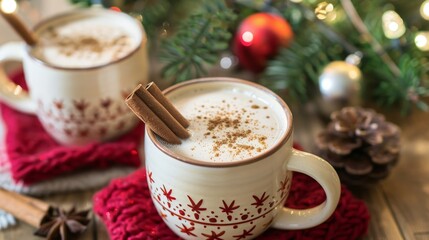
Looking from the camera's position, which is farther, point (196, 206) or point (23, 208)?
point (23, 208)

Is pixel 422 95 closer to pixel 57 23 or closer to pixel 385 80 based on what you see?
pixel 385 80

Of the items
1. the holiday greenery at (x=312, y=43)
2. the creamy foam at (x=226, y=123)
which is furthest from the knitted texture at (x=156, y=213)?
the holiday greenery at (x=312, y=43)

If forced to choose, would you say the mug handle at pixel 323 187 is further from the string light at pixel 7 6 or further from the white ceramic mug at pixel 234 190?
the string light at pixel 7 6

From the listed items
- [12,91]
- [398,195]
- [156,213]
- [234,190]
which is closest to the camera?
[234,190]

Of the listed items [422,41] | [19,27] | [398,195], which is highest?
[19,27]

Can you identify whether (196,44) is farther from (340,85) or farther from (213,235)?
(213,235)

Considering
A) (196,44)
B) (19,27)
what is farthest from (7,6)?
(196,44)

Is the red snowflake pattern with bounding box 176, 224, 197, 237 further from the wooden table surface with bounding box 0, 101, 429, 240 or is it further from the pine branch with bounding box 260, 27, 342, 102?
the pine branch with bounding box 260, 27, 342, 102

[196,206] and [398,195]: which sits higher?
[196,206]
